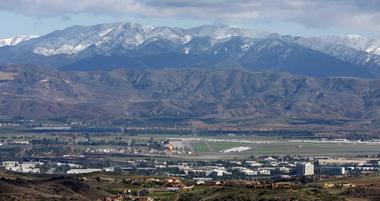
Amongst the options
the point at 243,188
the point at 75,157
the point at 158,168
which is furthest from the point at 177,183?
the point at 75,157

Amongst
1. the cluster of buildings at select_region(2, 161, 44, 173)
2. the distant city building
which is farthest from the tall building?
the cluster of buildings at select_region(2, 161, 44, 173)

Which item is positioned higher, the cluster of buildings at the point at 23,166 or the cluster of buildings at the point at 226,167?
the cluster of buildings at the point at 23,166

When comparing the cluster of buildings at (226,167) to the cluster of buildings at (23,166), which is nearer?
the cluster of buildings at (226,167)

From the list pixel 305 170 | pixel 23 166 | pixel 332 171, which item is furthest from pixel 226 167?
pixel 23 166

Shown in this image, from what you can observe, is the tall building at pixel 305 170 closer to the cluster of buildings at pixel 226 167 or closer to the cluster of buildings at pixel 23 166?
the cluster of buildings at pixel 226 167

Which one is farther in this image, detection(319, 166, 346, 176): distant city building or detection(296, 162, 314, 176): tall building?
detection(319, 166, 346, 176): distant city building

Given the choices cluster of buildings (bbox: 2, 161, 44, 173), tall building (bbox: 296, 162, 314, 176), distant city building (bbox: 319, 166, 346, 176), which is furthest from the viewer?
cluster of buildings (bbox: 2, 161, 44, 173)

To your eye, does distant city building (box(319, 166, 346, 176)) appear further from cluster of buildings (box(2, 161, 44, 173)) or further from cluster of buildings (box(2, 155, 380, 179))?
cluster of buildings (box(2, 161, 44, 173))

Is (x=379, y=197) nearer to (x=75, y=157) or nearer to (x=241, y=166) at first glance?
(x=241, y=166)

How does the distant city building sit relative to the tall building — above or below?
below

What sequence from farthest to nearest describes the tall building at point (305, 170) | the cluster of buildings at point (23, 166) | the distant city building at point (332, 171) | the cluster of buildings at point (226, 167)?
the cluster of buildings at point (23, 166) < the cluster of buildings at point (226, 167) < the distant city building at point (332, 171) < the tall building at point (305, 170)

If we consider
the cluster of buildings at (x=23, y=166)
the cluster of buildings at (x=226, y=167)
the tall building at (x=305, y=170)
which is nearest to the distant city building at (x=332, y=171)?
the cluster of buildings at (x=226, y=167)

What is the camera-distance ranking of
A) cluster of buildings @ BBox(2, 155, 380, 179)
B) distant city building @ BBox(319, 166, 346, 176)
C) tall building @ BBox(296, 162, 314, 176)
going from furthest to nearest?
cluster of buildings @ BBox(2, 155, 380, 179) → distant city building @ BBox(319, 166, 346, 176) → tall building @ BBox(296, 162, 314, 176)
